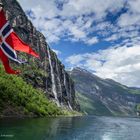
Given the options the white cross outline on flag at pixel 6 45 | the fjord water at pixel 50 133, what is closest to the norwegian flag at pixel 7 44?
the white cross outline on flag at pixel 6 45

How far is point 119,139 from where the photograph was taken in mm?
93812

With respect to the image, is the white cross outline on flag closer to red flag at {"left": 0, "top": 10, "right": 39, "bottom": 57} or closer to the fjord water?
red flag at {"left": 0, "top": 10, "right": 39, "bottom": 57}

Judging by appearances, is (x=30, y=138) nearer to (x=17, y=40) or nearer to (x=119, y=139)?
(x=119, y=139)

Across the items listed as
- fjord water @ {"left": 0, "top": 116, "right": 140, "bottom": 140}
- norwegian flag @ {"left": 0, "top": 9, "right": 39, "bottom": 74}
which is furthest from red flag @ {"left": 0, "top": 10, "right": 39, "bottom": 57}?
fjord water @ {"left": 0, "top": 116, "right": 140, "bottom": 140}

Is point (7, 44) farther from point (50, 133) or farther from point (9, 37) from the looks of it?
point (50, 133)

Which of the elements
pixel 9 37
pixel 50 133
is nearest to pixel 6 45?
pixel 9 37

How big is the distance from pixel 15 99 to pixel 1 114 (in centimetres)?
3075

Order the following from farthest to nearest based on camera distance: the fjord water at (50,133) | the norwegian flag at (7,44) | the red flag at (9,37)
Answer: the fjord water at (50,133) → the red flag at (9,37) → the norwegian flag at (7,44)

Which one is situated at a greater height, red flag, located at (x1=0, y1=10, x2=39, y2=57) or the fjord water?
red flag, located at (x1=0, y1=10, x2=39, y2=57)

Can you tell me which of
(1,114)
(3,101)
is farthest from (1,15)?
(3,101)

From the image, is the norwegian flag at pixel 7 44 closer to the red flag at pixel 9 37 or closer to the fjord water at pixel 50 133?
the red flag at pixel 9 37

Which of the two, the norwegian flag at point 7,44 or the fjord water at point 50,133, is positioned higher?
the norwegian flag at point 7,44

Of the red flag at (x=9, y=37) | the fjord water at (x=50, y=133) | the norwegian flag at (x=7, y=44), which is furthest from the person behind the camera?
Answer: the fjord water at (x=50, y=133)

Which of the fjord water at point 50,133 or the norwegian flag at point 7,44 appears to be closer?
the norwegian flag at point 7,44
